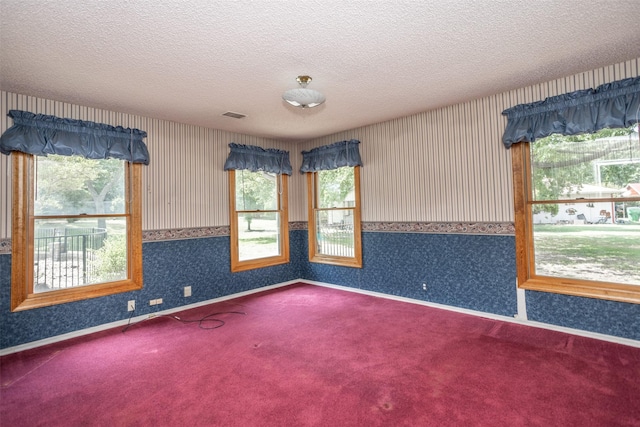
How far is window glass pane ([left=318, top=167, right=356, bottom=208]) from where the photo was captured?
16.8 ft

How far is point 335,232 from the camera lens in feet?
17.5

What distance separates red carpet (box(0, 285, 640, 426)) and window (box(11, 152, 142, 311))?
1.86ft

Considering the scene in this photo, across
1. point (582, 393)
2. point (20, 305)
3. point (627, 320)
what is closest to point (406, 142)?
point (627, 320)

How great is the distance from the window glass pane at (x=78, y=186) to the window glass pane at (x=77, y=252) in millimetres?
127

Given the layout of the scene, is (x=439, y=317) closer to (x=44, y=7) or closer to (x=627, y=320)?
(x=627, y=320)

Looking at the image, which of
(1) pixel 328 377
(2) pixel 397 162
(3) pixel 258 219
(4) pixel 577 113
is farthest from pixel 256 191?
(4) pixel 577 113

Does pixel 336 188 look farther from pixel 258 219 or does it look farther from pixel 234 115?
pixel 234 115

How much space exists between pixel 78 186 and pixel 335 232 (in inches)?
135

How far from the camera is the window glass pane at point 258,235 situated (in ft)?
16.5

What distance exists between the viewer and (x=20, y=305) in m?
3.17

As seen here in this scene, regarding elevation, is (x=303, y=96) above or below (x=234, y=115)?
below

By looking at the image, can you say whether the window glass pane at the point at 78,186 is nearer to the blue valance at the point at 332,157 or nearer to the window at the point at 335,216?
the blue valance at the point at 332,157

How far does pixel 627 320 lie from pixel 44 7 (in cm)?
493

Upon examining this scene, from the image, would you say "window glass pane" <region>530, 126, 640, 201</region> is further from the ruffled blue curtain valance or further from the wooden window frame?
the ruffled blue curtain valance
